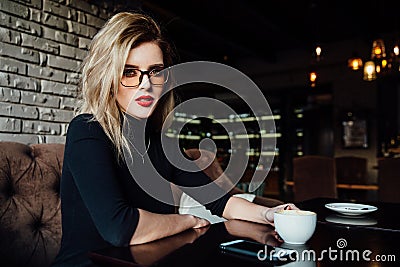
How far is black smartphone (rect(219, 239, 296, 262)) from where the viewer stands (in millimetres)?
729

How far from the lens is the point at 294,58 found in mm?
6855

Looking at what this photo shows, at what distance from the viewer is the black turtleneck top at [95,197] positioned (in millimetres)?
897

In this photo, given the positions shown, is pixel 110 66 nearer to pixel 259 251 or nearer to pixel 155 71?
pixel 155 71

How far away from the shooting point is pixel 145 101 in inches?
46.0

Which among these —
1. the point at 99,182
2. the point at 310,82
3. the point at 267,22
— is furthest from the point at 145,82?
the point at 310,82

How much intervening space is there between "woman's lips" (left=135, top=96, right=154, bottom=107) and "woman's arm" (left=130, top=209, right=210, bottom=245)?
36cm

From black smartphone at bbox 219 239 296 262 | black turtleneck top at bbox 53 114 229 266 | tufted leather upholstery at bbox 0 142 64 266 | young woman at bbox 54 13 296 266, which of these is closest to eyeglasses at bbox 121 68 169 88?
Answer: young woman at bbox 54 13 296 266

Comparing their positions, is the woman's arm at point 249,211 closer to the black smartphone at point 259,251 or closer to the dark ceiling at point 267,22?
the black smartphone at point 259,251

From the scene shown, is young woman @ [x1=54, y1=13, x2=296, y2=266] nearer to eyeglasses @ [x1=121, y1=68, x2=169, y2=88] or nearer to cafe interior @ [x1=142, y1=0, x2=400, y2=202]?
eyeglasses @ [x1=121, y1=68, x2=169, y2=88]

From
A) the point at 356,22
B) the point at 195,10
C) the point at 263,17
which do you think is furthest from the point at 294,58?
the point at 195,10

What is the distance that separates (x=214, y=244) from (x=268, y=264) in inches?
6.8

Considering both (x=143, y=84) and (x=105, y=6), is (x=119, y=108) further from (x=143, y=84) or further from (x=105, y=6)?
(x=105, y=6)

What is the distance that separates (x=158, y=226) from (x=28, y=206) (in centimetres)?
84

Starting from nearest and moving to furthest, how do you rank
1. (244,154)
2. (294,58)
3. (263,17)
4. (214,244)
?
(214,244) → (263,17) → (294,58) → (244,154)
